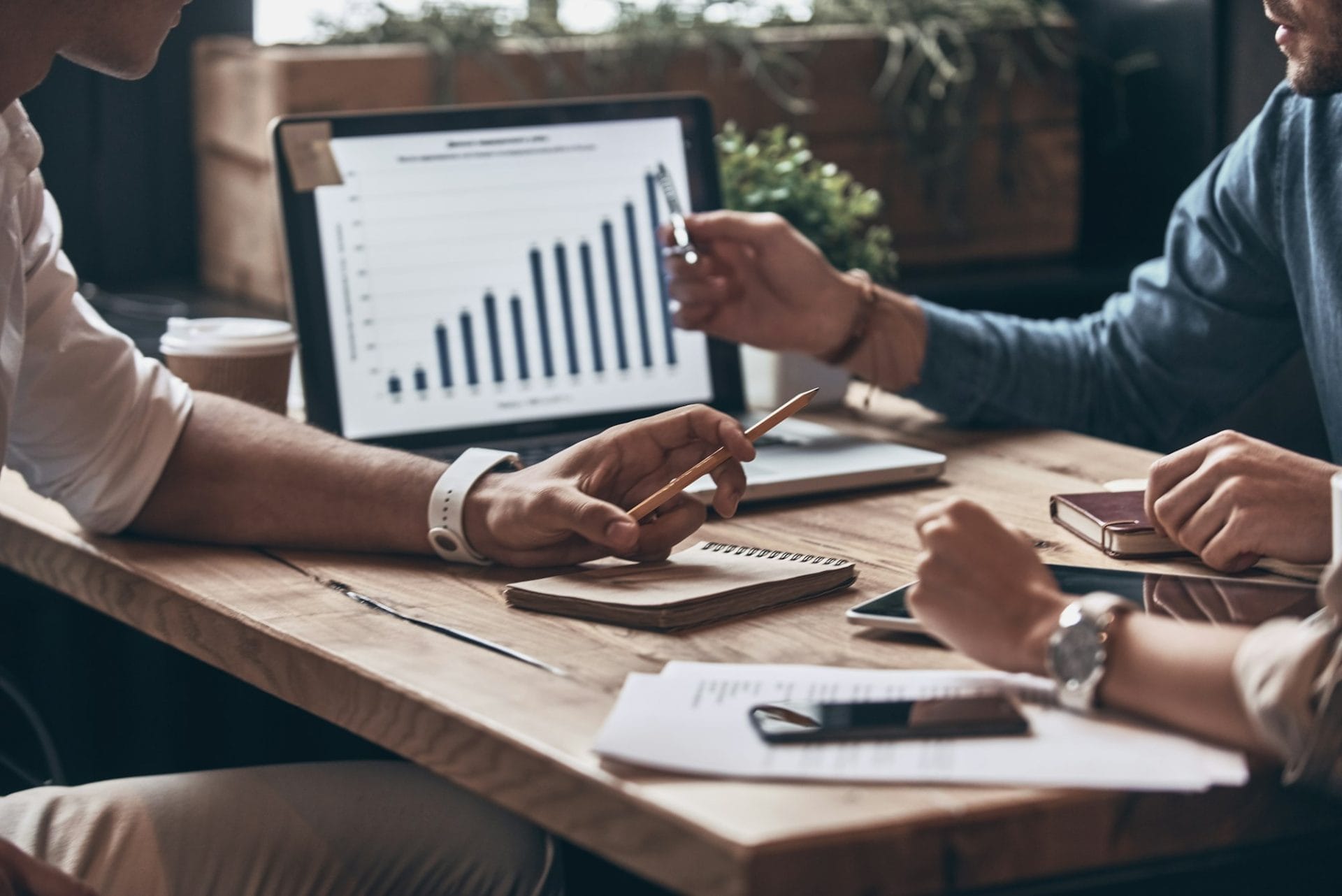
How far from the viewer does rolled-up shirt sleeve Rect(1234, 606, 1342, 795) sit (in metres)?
0.70

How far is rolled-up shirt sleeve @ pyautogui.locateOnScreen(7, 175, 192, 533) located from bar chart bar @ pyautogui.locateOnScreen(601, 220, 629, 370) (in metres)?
0.46

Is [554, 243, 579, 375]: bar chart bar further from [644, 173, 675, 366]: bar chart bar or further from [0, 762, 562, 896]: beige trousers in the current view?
[0, 762, 562, 896]: beige trousers

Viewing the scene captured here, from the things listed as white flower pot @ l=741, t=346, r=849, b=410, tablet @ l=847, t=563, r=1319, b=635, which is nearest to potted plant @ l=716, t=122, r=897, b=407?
Result: white flower pot @ l=741, t=346, r=849, b=410

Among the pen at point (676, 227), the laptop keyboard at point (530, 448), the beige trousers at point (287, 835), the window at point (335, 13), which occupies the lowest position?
the beige trousers at point (287, 835)

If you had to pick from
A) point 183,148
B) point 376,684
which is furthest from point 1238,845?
point 183,148

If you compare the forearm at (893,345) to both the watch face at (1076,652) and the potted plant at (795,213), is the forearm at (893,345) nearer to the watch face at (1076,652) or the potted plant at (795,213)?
the potted plant at (795,213)

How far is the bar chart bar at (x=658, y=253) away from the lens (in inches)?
60.7

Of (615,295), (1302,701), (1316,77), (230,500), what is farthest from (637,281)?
(1302,701)

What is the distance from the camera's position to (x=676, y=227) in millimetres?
1506

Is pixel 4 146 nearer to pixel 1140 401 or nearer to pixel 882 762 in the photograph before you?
pixel 882 762

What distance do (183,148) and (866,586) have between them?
66.8 inches

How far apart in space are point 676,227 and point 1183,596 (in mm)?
709

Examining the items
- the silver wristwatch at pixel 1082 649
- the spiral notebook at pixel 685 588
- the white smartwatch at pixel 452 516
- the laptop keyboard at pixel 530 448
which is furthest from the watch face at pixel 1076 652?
the laptop keyboard at pixel 530 448

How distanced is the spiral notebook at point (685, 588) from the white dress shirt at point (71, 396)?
0.36m
